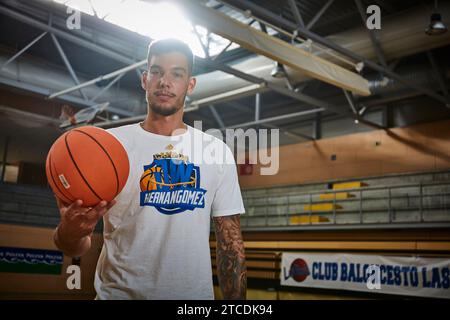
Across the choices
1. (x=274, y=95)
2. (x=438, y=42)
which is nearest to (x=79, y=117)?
(x=274, y=95)

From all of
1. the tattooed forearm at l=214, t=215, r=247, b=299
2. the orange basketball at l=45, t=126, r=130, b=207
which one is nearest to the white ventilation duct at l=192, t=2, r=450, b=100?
the tattooed forearm at l=214, t=215, r=247, b=299

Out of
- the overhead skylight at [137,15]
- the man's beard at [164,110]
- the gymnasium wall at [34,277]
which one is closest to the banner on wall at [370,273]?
the gymnasium wall at [34,277]

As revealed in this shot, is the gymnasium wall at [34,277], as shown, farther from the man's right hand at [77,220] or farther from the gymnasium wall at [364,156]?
the man's right hand at [77,220]

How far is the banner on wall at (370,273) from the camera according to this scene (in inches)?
381

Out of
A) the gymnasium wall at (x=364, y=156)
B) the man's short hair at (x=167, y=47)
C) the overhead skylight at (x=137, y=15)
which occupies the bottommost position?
the man's short hair at (x=167, y=47)

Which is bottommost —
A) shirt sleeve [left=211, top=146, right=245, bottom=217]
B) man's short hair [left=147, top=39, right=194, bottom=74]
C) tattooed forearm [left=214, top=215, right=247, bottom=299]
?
tattooed forearm [left=214, top=215, right=247, bottom=299]

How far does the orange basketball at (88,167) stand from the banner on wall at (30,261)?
1045 centimetres

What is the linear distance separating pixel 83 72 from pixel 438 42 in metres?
8.70

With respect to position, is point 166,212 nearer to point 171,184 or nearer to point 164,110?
point 171,184

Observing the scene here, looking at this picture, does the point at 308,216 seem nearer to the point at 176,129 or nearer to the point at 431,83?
the point at 431,83

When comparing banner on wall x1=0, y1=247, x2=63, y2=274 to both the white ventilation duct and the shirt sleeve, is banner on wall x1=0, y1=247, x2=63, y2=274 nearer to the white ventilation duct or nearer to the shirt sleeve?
the white ventilation duct

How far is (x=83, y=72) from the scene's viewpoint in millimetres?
13062

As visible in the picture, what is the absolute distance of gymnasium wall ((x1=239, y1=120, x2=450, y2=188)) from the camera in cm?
1110

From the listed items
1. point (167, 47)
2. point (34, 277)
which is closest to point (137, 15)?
point (167, 47)
